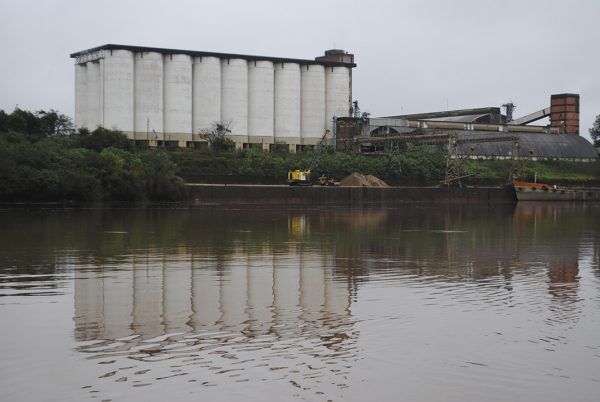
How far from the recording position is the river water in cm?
966

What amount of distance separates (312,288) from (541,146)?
328 feet

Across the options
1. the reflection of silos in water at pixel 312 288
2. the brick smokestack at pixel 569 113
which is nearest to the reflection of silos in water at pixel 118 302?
the reflection of silos in water at pixel 312 288

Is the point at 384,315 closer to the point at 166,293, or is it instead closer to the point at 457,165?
the point at 166,293

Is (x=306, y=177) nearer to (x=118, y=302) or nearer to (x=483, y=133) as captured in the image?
(x=483, y=133)

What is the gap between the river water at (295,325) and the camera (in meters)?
9.66

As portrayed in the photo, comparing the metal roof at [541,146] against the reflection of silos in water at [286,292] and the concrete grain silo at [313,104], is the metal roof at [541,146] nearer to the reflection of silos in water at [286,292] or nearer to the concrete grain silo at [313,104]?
the concrete grain silo at [313,104]

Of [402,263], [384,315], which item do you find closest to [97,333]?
[384,315]

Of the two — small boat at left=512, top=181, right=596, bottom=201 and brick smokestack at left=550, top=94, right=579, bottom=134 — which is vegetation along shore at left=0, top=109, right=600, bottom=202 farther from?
brick smokestack at left=550, top=94, right=579, bottom=134

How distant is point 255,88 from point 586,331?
285 ft

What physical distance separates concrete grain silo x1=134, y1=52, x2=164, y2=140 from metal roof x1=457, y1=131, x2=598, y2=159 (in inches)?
1408

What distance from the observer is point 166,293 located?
53.1 feet

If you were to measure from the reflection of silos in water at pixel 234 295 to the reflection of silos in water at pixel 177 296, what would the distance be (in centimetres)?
60

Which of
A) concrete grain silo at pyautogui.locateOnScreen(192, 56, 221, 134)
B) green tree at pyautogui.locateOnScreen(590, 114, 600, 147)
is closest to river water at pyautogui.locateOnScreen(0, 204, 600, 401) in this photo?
concrete grain silo at pyautogui.locateOnScreen(192, 56, 221, 134)

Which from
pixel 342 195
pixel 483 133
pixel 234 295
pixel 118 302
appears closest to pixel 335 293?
pixel 234 295
